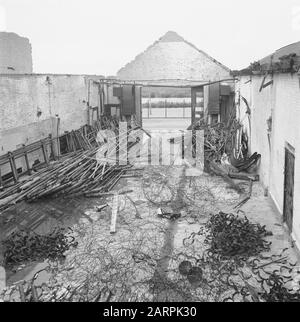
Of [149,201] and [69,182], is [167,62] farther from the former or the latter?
[149,201]

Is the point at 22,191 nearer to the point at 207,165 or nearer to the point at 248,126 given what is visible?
the point at 207,165

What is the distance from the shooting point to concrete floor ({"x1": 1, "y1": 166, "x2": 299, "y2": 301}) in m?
6.10

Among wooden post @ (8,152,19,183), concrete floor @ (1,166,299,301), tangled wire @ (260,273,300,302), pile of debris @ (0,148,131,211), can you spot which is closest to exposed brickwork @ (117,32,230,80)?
pile of debris @ (0,148,131,211)

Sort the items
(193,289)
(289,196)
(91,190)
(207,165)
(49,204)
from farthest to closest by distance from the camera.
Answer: (207,165) < (91,190) < (49,204) < (289,196) < (193,289)

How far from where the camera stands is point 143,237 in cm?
805

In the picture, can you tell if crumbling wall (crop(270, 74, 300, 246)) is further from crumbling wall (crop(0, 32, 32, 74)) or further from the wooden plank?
crumbling wall (crop(0, 32, 32, 74))

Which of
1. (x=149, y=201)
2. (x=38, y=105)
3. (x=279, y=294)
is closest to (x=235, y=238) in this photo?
(x=279, y=294)

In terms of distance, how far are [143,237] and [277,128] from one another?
425 cm

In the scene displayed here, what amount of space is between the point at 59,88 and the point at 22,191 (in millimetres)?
7668

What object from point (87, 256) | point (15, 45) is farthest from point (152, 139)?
point (15, 45)

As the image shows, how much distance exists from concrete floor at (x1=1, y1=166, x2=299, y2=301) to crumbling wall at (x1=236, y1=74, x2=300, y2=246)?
2.08 ft

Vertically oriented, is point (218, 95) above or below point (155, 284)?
above

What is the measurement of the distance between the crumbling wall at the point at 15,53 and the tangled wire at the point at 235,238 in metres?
24.7

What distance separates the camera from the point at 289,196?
8008 millimetres
